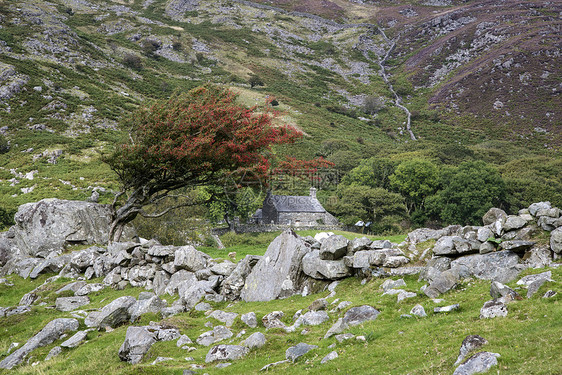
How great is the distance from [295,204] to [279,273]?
200 ft

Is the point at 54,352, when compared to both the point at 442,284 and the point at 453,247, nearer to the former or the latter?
the point at 442,284

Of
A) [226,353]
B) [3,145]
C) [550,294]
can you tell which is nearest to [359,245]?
[550,294]

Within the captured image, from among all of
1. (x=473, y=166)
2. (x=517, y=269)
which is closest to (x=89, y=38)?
(x=473, y=166)

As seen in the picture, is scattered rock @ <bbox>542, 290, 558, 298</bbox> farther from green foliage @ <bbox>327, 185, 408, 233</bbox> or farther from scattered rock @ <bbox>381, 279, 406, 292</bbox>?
green foliage @ <bbox>327, 185, 408, 233</bbox>

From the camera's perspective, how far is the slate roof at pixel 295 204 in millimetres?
75750

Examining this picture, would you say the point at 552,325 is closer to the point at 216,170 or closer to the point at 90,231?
the point at 216,170

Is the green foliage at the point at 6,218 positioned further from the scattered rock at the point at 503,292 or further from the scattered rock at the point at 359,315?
the scattered rock at the point at 503,292

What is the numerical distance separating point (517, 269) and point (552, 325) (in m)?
4.43

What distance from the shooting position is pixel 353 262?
15016 mm

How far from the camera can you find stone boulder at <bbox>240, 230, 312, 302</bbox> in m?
15.7

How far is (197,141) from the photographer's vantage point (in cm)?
1995

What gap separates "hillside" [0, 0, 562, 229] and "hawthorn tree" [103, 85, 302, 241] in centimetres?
3225

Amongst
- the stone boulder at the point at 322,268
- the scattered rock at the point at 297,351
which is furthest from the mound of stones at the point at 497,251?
the scattered rock at the point at 297,351

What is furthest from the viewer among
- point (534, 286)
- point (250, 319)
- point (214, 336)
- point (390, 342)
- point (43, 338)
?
point (43, 338)
